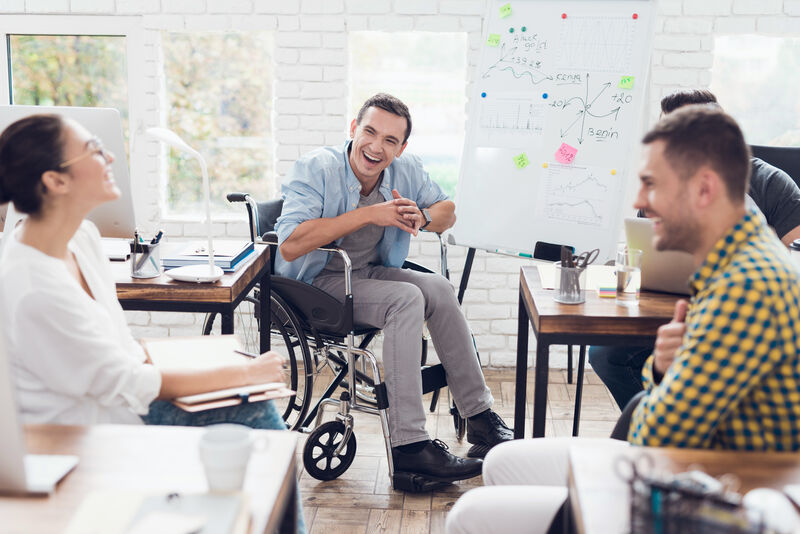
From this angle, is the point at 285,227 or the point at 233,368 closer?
the point at 233,368

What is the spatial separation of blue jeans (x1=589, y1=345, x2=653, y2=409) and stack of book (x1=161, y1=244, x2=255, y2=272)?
1.11 meters

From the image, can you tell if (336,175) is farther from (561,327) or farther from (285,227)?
(561,327)

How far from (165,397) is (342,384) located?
117 centimetres

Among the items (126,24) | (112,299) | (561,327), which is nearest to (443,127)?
(126,24)

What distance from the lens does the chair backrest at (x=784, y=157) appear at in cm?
281

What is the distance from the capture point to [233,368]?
5.05 ft

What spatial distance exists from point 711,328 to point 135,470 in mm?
815

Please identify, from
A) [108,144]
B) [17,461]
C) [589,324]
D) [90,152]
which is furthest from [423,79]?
[17,461]

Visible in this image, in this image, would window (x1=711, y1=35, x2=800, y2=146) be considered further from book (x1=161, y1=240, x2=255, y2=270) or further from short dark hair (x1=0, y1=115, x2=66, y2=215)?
short dark hair (x1=0, y1=115, x2=66, y2=215)

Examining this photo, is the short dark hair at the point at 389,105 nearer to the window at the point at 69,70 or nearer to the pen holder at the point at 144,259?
the pen holder at the point at 144,259

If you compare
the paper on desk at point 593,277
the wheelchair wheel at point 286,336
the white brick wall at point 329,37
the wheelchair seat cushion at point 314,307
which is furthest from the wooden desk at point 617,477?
the white brick wall at point 329,37

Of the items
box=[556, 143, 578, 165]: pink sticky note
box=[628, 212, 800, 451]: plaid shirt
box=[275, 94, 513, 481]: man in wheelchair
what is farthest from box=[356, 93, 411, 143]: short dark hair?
box=[628, 212, 800, 451]: plaid shirt

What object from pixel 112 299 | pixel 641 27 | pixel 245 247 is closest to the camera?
pixel 112 299

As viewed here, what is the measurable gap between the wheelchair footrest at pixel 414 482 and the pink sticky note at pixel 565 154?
48.7 inches
